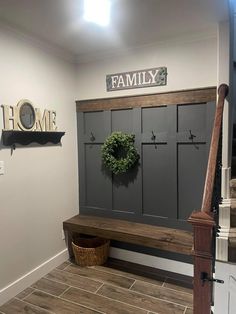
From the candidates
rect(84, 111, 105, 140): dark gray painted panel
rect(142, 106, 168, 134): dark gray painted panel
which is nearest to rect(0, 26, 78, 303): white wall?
rect(84, 111, 105, 140): dark gray painted panel

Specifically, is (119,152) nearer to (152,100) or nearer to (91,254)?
(152,100)

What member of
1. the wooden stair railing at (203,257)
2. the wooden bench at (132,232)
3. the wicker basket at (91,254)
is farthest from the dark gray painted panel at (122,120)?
the wooden stair railing at (203,257)

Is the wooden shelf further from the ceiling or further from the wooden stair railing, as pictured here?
the wooden stair railing

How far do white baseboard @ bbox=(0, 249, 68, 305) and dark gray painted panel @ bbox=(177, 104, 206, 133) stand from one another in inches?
80.9

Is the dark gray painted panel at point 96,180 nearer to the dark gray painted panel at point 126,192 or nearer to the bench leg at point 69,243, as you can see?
the dark gray painted panel at point 126,192

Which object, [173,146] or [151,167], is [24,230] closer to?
[151,167]

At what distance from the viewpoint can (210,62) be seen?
8.41 feet

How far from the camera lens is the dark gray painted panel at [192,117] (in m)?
2.66

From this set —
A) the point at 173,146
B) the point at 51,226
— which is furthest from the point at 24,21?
the point at 51,226

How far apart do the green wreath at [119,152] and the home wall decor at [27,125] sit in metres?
0.58

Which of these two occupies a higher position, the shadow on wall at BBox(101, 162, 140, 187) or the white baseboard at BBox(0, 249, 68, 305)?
the shadow on wall at BBox(101, 162, 140, 187)

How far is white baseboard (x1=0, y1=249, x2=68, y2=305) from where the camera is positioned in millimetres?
2396

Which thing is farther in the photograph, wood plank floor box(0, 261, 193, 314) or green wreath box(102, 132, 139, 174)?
green wreath box(102, 132, 139, 174)

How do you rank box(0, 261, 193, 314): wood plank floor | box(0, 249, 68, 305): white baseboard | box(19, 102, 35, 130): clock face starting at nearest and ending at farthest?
box(0, 261, 193, 314): wood plank floor
box(0, 249, 68, 305): white baseboard
box(19, 102, 35, 130): clock face
